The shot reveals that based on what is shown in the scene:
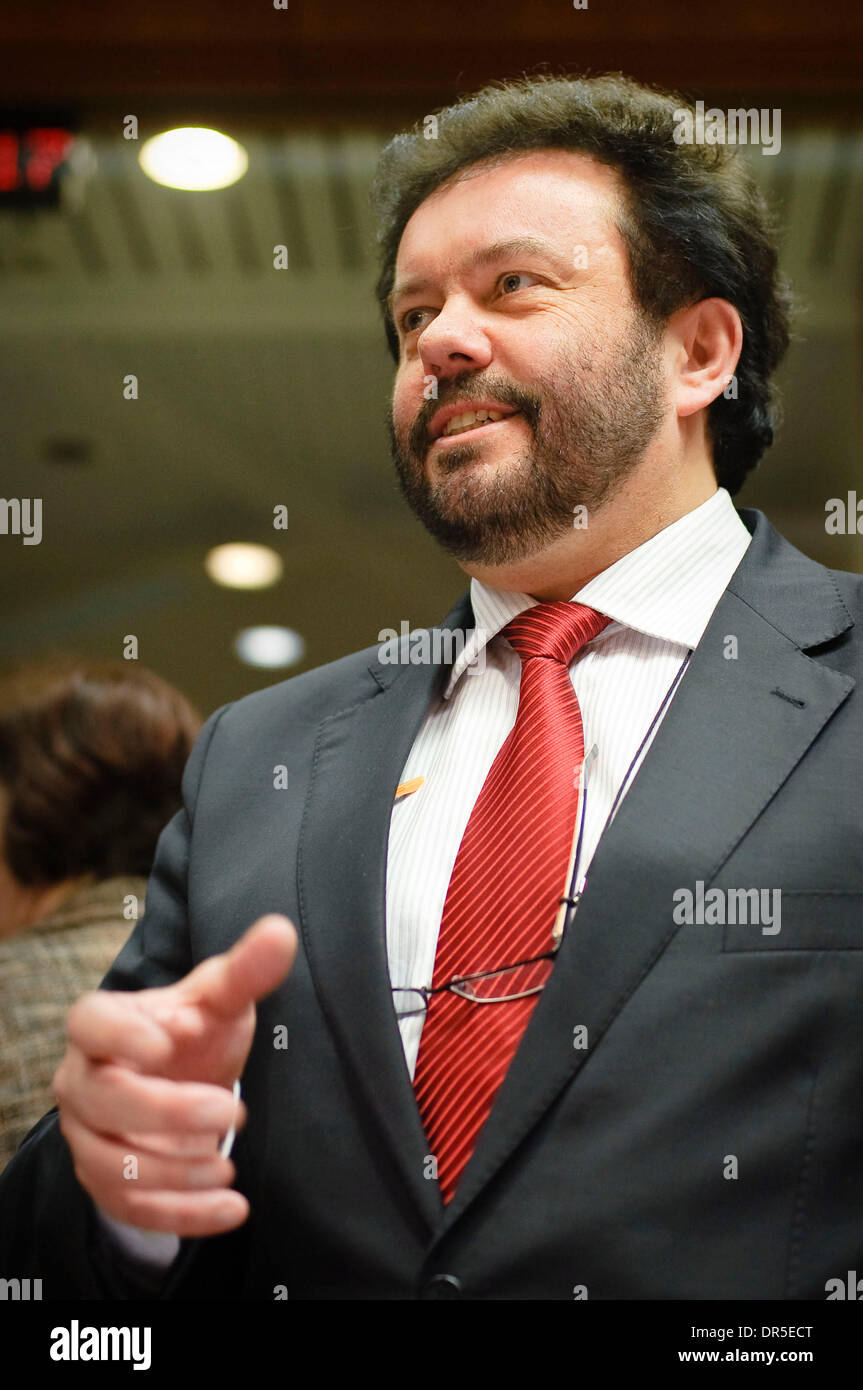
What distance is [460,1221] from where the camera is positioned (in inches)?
43.3

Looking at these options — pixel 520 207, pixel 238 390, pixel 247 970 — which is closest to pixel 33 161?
pixel 520 207

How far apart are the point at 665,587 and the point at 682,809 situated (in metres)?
0.36

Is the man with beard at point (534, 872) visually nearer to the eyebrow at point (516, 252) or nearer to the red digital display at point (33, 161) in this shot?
the eyebrow at point (516, 252)

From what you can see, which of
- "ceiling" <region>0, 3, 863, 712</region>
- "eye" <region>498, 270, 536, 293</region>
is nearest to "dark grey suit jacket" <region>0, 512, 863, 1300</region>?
"eye" <region>498, 270, 536, 293</region>

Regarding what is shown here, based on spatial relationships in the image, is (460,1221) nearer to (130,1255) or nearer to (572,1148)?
(572,1148)

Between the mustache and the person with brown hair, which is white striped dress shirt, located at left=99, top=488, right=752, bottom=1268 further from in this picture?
the person with brown hair

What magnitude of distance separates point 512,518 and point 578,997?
603 mm

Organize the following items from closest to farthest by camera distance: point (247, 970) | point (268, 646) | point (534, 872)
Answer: point (247, 970) < point (534, 872) < point (268, 646)

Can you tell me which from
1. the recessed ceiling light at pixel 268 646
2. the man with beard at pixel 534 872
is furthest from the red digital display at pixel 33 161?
the recessed ceiling light at pixel 268 646

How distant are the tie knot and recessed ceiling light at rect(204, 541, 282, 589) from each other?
3.52 metres

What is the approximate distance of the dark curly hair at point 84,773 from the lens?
1842mm

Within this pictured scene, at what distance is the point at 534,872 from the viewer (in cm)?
126

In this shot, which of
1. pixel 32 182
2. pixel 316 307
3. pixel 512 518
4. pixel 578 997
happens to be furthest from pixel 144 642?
pixel 578 997

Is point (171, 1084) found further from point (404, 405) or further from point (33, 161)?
point (33, 161)
